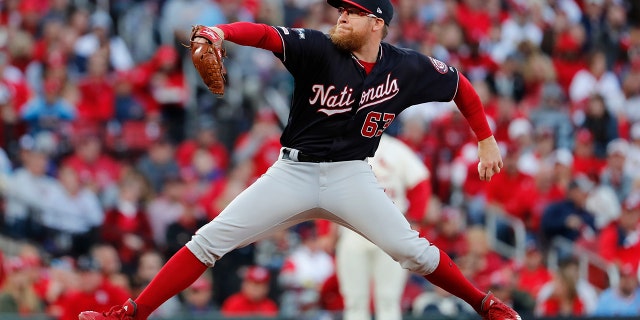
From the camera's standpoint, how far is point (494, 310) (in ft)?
20.7

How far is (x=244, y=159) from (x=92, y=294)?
3189 mm

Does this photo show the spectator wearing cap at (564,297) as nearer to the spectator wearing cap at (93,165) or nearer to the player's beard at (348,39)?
the spectator wearing cap at (93,165)

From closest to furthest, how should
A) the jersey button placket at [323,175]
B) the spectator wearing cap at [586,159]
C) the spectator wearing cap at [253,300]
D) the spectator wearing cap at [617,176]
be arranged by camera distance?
the jersey button placket at [323,175], the spectator wearing cap at [253,300], the spectator wearing cap at [617,176], the spectator wearing cap at [586,159]

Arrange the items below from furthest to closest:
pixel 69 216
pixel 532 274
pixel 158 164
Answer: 1. pixel 158 164
2. pixel 69 216
3. pixel 532 274

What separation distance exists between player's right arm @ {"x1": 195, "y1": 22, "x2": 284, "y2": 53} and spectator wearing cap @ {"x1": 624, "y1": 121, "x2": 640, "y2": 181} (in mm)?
8059

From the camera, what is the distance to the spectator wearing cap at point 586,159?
43.5ft

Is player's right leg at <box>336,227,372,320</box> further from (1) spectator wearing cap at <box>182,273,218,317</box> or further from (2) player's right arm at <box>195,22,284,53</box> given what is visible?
(2) player's right arm at <box>195,22,284,53</box>

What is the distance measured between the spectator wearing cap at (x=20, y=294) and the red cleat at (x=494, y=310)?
483cm

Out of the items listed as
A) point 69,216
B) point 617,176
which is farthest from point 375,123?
point 617,176

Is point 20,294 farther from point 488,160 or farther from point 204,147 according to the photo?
point 488,160

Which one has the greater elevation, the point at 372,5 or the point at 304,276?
the point at 372,5

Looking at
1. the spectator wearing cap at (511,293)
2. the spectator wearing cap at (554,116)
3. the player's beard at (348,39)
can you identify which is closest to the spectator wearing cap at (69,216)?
the spectator wearing cap at (511,293)

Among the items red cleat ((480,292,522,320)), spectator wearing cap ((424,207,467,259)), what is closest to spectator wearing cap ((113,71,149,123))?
spectator wearing cap ((424,207,467,259))

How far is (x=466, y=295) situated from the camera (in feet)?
20.8
